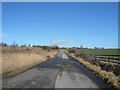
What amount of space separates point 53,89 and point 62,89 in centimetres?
42

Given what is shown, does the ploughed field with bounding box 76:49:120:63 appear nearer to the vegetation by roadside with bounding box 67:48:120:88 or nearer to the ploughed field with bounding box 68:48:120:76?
the ploughed field with bounding box 68:48:120:76

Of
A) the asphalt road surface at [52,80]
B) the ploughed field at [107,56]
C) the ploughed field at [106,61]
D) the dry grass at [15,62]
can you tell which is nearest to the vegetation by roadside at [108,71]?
the ploughed field at [106,61]

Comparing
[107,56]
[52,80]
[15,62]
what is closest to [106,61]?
[15,62]

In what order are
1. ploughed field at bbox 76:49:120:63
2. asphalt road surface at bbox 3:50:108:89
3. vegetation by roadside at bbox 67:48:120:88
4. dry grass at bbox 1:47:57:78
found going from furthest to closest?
ploughed field at bbox 76:49:120:63
dry grass at bbox 1:47:57:78
vegetation by roadside at bbox 67:48:120:88
asphalt road surface at bbox 3:50:108:89

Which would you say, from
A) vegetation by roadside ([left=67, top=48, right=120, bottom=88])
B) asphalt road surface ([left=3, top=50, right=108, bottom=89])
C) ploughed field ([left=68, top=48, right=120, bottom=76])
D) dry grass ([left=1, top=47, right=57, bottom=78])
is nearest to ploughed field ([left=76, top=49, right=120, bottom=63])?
ploughed field ([left=68, top=48, right=120, bottom=76])

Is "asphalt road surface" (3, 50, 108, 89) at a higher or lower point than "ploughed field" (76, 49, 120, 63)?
higher

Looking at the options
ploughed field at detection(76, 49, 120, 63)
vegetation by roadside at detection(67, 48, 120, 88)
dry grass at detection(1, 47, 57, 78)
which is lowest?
ploughed field at detection(76, 49, 120, 63)

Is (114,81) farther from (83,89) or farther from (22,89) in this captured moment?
(22,89)

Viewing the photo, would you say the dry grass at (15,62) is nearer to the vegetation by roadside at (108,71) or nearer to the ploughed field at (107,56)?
the vegetation by roadside at (108,71)

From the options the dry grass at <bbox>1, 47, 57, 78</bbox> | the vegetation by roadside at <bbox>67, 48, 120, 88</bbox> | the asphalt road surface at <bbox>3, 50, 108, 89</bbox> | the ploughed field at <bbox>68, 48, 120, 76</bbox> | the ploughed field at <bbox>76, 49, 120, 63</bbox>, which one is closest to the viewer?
the asphalt road surface at <bbox>3, 50, 108, 89</bbox>

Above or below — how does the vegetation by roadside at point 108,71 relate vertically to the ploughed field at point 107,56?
above

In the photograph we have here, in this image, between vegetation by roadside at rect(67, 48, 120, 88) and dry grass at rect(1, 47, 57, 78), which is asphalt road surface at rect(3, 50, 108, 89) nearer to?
vegetation by roadside at rect(67, 48, 120, 88)

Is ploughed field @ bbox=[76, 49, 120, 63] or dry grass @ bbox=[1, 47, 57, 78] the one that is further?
ploughed field @ bbox=[76, 49, 120, 63]

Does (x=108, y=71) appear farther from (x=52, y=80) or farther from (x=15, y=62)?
(x=15, y=62)
